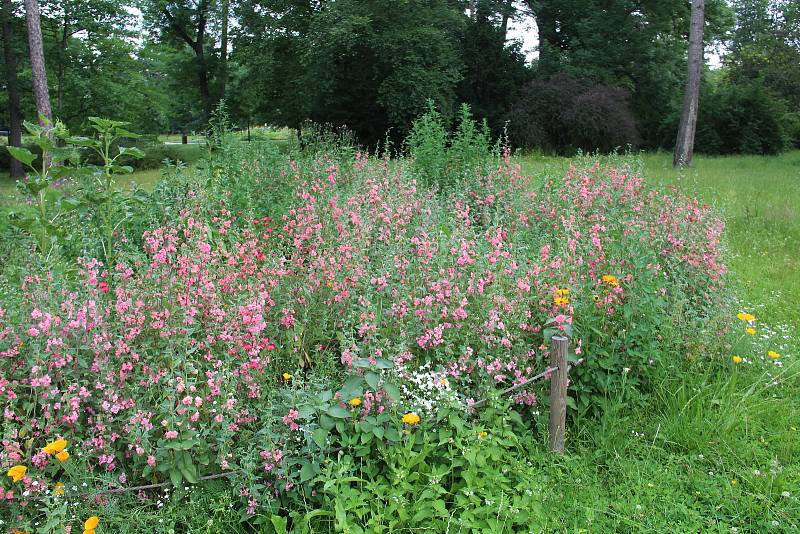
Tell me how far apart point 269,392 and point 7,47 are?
819 inches

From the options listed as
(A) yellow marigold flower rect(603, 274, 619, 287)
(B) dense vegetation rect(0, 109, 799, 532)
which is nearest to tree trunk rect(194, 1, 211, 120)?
(B) dense vegetation rect(0, 109, 799, 532)

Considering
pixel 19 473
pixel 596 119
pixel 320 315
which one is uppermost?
pixel 596 119

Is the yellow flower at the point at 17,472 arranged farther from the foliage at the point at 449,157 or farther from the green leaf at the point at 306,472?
the foliage at the point at 449,157

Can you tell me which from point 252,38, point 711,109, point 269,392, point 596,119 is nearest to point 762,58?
point 711,109

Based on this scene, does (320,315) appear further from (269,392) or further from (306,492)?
(306,492)

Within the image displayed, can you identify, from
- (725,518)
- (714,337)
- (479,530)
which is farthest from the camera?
(714,337)

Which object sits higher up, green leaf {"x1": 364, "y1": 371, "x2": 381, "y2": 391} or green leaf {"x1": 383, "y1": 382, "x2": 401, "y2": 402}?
green leaf {"x1": 364, "y1": 371, "x2": 381, "y2": 391}

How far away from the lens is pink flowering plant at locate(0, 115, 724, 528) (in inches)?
101

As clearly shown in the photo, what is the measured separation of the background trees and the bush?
0.05 metres

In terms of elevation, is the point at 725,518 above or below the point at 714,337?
below

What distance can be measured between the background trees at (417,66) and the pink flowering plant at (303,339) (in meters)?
14.8

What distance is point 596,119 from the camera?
1977cm

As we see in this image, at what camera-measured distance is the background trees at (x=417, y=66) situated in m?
19.0

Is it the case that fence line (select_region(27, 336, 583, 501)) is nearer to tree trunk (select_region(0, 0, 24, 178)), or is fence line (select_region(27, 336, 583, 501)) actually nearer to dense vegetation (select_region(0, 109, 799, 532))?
dense vegetation (select_region(0, 109, 799, 532))
